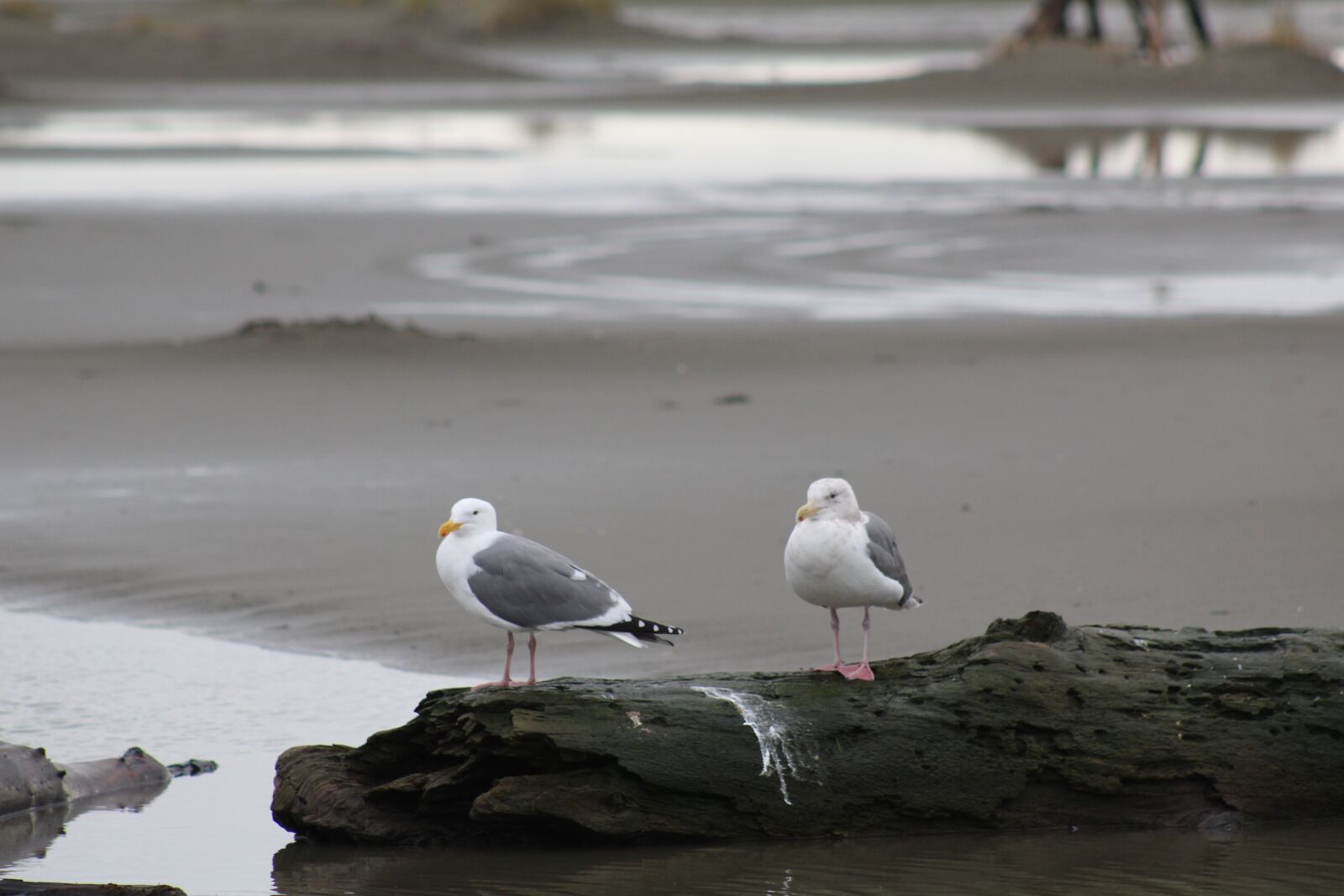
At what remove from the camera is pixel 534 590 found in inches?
276

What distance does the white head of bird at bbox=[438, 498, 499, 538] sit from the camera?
7.20 meters

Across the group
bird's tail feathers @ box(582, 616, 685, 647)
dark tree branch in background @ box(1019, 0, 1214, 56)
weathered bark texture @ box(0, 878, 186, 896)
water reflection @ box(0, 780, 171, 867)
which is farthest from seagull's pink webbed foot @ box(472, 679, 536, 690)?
dark tree branch in background @ box(1019, 0, 1214, 56)

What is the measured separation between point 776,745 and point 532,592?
3.38 feet

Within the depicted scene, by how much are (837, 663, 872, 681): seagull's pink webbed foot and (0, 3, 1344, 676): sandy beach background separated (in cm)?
172

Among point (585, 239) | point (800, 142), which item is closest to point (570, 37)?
point (800, 142)

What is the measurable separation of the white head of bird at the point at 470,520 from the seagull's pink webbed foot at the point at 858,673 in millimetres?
1337

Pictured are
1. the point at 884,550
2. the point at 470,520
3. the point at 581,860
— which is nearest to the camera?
the point at 581,860

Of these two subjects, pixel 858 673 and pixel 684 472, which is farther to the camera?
pixel 684 472

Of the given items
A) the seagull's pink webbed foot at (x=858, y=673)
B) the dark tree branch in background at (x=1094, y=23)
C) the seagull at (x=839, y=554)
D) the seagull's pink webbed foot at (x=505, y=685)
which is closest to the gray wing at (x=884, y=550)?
the seagull at (x=839, y=554)

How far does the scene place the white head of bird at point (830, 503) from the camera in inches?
256

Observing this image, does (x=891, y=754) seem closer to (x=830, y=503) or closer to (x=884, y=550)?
(x=884, y=550)

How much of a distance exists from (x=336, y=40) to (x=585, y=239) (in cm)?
3126

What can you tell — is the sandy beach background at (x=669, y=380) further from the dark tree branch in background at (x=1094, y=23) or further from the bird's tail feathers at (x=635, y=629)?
the dark tree branch in background at (x=1094, y=23)

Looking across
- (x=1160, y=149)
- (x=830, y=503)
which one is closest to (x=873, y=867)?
(x=830, y=503)
